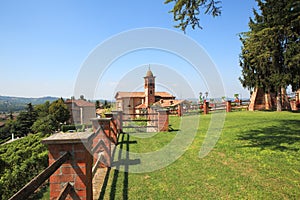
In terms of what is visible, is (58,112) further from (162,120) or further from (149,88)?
(162,120)

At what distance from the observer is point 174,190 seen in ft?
10.5

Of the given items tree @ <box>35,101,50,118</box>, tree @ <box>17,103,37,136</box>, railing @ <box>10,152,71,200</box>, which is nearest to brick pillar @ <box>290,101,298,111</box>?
railing @ <box>10,152,71,200</box>

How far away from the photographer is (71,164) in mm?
1958

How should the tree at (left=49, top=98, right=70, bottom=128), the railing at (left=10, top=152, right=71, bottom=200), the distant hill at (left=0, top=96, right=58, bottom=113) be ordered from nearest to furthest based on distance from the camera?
the railing at (left=10, top=152, right=71, bottom=200) → the tree at (left=49, top=98, right=70, bottom=128) → the distant hill at (left=0, top=96, right=58, bottom=113)

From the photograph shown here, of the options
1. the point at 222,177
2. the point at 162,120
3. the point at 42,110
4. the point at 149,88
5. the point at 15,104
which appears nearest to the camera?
the point at 222,177

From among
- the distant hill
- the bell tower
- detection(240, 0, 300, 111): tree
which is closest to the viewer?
detection(240, 0, 300, 111): tree

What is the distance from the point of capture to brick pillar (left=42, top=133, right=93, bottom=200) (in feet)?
6.24

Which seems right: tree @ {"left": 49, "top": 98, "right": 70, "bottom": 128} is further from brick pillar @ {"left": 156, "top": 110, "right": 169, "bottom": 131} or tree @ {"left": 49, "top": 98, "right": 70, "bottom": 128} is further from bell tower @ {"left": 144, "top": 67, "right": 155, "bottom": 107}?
brick pillar @ {"left": 156, "top": 110, "right": 169, "bottom": 131}

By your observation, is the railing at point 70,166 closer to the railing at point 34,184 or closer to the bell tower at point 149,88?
the railing at point 34,184

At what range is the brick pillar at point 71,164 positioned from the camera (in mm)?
1902

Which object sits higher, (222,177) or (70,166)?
(70,166)

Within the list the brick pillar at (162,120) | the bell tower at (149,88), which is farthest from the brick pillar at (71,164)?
the bell tower at (149,88)

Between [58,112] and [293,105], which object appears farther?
[58,112]

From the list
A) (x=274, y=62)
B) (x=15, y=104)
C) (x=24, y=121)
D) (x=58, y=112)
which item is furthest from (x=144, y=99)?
(x=15, y=104)
